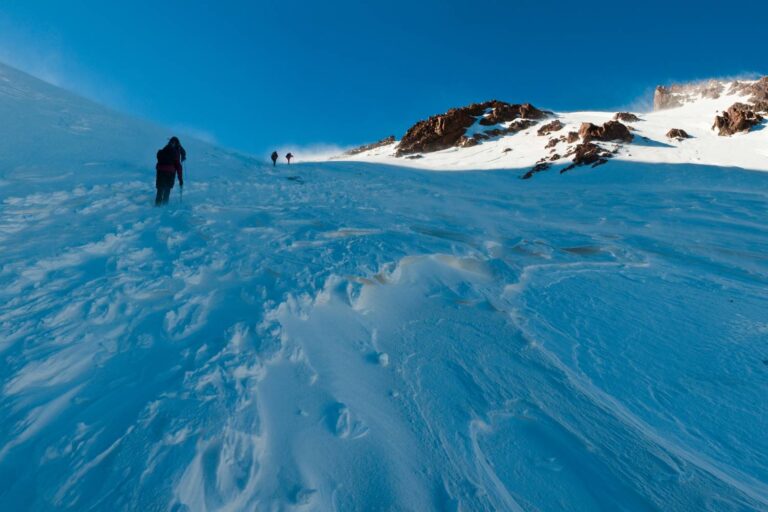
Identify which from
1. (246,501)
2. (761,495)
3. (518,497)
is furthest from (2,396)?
(761,495)

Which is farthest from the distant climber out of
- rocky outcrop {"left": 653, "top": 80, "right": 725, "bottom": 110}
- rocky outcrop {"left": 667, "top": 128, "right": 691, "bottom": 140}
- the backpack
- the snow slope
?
rocky outcrop {"left": 653, "top": 80, "right": 725, "bottom": 110}

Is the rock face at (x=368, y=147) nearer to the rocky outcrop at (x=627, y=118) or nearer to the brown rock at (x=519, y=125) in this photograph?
the brown rock at (x=519, y=125)

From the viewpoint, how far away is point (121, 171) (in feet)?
29.8

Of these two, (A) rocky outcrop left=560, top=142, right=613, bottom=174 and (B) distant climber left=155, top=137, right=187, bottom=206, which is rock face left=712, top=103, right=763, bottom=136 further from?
(B) distant climber left=155, top=137, right=187, bottom=206

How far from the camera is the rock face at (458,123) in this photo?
43.0 m

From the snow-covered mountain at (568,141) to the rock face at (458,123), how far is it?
114 millimetres

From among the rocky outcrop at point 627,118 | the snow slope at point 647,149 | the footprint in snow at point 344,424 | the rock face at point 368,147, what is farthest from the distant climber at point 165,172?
the rock face at point 368,147

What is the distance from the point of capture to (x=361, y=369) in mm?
2857

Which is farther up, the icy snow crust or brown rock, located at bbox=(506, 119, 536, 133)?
brown rock, located at bbox=(506, 119, 536, 133)

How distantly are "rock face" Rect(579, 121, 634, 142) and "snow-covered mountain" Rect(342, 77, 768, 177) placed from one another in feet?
0.97

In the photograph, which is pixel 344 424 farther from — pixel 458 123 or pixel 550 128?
pixel 458 123

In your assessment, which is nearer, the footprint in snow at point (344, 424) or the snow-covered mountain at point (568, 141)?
the footprint in snow at point (344, 424)

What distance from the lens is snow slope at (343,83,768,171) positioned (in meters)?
21.8

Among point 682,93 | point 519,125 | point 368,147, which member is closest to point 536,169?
point 519,125
